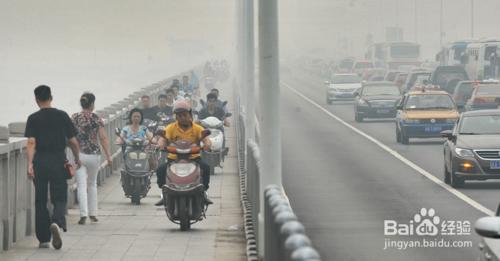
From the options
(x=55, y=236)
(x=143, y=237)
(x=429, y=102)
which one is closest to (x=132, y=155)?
(x=143, y=237)

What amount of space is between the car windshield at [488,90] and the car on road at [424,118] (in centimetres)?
683

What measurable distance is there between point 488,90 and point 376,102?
6121 millimetres

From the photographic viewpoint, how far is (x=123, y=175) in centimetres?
2259

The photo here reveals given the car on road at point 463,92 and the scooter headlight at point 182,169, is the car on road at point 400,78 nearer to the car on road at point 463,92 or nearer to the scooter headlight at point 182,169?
the car on road at point 463,92

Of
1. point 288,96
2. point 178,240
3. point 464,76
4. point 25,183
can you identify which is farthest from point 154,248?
point 288,96

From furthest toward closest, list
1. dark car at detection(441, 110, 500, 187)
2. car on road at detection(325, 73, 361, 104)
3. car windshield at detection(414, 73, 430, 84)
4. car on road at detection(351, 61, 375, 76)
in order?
car on road at detection(351, 61, 375, 76)
car on road at detection(325, 73, 361, 104)
car windshield at detection(414, 73, 430, 84)
dark car at detection(441, 110, 500, 187)

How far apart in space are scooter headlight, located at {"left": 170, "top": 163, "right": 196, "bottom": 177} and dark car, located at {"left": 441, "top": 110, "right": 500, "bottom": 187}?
8499mm

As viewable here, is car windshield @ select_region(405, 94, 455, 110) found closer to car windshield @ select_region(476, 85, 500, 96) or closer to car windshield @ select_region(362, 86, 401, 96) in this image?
car windshield @ select_region(476, 85, 500, 96)

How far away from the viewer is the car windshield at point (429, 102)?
4169 centimetres

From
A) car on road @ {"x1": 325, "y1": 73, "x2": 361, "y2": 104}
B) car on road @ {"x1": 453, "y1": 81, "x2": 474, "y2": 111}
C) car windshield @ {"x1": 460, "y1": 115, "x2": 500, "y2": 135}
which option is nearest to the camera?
car windshield @ {"x1": 460, "y1": 115, "x2": 500, "y2": 135}

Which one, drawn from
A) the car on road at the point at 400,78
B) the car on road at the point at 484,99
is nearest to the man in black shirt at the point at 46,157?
the car on road at the point at 484,99

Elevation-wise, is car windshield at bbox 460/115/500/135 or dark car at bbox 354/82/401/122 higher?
car windshield at bbox 460/115/500/135

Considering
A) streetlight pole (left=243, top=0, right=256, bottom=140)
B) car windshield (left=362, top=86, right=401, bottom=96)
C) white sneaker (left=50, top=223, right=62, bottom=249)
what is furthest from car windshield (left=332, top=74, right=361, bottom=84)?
white sneaker (left=50, top=223, right=62, bottom=249)

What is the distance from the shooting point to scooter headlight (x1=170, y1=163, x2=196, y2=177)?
59.3 feet
